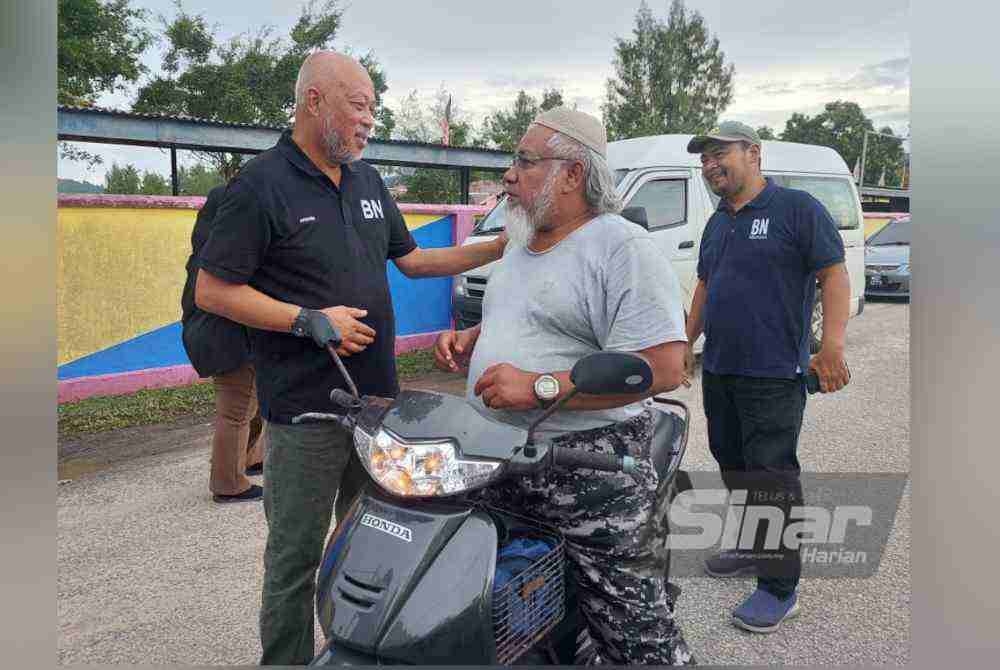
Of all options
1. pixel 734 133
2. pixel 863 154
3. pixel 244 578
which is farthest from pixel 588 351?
pixel 244 578

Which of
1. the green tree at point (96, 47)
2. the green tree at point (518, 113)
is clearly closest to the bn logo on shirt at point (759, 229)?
the green tree at point (518, 113)

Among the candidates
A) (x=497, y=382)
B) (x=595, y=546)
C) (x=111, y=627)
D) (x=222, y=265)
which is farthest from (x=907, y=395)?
(x=111, y=627)

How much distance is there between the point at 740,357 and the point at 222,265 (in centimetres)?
165

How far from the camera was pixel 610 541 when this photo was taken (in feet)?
5.07

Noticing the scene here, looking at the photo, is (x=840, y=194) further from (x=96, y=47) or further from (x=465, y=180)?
(x=96, y=47)

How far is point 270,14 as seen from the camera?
2.28 m

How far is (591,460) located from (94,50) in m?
2.10

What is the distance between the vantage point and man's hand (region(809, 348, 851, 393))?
2.34 meters

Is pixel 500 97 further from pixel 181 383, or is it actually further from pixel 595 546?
pixel 181 383

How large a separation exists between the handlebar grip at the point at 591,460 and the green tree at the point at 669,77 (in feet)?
4.67

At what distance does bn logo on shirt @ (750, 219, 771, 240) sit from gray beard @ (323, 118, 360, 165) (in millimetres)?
1336

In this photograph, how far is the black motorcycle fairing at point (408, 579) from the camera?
1.29 m

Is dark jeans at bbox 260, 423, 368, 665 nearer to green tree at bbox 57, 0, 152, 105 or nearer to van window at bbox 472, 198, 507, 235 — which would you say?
van window at bbox 472, 198, 507, 235

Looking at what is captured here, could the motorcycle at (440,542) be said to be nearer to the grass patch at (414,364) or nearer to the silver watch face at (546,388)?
the silver watch face at (546,388)
